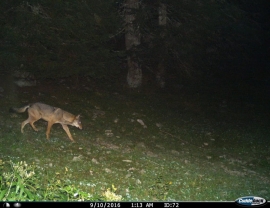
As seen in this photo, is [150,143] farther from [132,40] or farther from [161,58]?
[132,40]

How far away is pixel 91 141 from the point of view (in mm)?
15055

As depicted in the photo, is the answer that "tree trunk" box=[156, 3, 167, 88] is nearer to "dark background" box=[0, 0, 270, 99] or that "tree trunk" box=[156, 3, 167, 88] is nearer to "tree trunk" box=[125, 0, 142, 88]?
"dark background" box=[0, 0, 270, 99]

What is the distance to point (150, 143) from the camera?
1648 centimetres

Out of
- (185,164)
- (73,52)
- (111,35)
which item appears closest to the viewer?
(185,164)

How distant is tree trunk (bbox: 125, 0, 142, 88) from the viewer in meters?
21.5

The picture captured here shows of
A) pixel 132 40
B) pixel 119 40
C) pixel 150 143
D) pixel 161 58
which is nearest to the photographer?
pixel 150 143

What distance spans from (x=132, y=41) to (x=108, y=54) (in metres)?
3.29

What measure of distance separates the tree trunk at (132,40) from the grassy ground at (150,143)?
4.04 ft

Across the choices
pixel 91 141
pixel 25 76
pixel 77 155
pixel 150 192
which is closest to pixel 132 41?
pixel 25 76

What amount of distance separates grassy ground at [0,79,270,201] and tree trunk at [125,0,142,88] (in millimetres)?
1230

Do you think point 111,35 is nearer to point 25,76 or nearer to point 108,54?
point 108,54

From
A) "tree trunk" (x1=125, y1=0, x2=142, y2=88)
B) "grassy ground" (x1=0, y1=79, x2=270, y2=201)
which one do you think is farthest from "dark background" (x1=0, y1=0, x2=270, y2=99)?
"grassy ground" (x1=0, y1=79, x2=270, y2=201)

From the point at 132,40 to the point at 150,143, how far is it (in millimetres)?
8257

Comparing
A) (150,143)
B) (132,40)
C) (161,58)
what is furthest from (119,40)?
(150,143)
